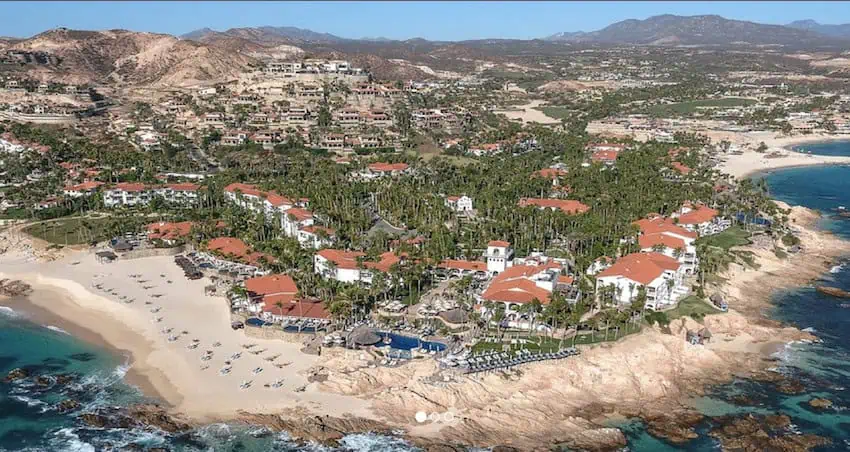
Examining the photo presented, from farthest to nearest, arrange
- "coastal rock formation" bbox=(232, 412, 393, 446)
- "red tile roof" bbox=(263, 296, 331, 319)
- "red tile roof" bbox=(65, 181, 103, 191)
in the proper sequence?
"red tile roof" bbox=(65, 181, 103, 191)
"red tile roof" bbox=(263, 296, 331, 319)
"coastal rock formation" bbox=(232, 412, 393, 446)

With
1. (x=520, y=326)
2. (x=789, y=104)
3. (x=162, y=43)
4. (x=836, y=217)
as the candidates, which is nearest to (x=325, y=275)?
(x=520, y=326)

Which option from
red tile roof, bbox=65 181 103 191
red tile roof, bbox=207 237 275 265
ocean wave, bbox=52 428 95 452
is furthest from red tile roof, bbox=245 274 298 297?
red tile roof, bbox=65 181 103 191

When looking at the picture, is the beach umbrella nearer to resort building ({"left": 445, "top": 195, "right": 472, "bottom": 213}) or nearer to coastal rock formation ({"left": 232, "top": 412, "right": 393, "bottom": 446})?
coastal rock formation ({"left": 232, "top": 412, "right": 393, "bottom": 446})

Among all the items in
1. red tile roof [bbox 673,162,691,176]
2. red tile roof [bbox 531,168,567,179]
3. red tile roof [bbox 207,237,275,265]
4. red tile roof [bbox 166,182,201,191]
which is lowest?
red tile roof [bbox 207,237,275,265]

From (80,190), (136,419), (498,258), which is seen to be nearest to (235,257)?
(498,258)

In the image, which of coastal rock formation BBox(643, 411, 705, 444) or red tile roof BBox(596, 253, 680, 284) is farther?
red tile roof BBox(596, 253, 680, 284)

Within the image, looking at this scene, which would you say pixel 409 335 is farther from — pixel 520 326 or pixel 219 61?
pixel 219 61

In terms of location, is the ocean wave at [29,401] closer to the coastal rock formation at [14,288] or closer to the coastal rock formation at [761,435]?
the coastal rock formation at [14,288]

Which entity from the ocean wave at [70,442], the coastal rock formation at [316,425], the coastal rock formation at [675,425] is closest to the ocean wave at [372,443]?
the coastal rock formation at [316,425]
